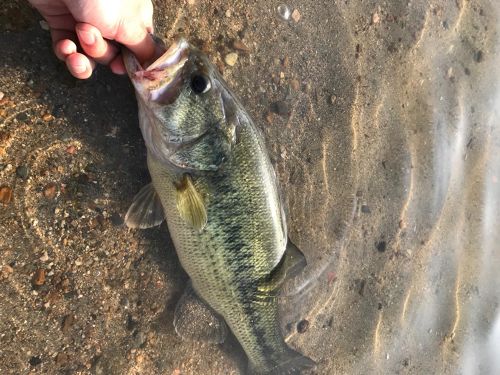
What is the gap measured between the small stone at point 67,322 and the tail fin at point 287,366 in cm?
144

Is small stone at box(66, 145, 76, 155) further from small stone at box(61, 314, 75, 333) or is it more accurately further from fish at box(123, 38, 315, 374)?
small stone at box(61, 314, 75, 333)

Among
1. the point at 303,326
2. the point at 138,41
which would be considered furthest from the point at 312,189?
the point at 138,41

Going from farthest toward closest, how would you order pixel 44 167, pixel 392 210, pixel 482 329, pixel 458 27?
pixel 482 329 → pixel 458 27 → pixel 392 210 → pixel 44 167

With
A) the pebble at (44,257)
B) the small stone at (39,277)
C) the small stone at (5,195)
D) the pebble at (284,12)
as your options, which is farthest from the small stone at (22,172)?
Result: the pebble at (284,12)

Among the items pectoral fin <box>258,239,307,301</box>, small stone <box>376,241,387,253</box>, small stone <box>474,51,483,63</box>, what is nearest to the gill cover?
pectoral fin <box>258,239,307,301</box>

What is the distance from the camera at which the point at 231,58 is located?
12.0 ft

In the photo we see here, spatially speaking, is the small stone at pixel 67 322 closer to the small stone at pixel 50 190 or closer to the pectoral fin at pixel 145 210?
the pectoral fin at pixel 145 210

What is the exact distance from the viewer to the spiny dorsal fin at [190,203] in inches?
115

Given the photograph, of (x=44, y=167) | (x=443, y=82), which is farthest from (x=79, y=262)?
(x=443, y=82)

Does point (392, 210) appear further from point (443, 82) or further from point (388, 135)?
point (443, 82)

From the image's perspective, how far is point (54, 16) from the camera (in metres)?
2.77

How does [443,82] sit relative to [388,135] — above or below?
above

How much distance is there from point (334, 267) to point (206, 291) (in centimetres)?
143

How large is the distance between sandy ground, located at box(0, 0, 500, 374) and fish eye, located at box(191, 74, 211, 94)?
2.20ft
